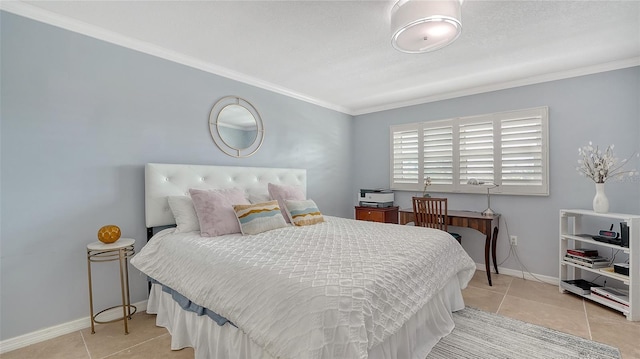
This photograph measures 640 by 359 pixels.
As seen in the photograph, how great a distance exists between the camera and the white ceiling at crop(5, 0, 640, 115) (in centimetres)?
194

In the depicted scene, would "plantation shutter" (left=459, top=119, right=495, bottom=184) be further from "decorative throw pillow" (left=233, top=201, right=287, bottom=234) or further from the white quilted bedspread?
"decorative throw pillow" (left=233, top=201, right=287, bottom=234)

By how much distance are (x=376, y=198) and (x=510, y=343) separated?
2.34 meters

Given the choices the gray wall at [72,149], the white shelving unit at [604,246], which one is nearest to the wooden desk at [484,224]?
the white shelving unit at [604,246]

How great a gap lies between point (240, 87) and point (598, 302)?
4120 mm

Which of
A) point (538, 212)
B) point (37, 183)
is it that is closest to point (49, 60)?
point (37, 183)

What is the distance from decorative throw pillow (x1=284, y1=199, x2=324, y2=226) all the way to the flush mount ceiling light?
1.64 m

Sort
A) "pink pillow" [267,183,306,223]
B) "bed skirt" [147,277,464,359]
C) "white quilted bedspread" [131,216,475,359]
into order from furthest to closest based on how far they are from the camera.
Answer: "pink pillow" [267,183,306,223], "bed skirt" [147,277,464,359], "white quilted bedspread" [131,216,475,359]

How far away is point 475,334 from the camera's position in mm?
2100

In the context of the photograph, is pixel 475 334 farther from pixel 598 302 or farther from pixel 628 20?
pixel 628 20

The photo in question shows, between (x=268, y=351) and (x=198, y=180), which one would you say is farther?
(x=198, y=180)

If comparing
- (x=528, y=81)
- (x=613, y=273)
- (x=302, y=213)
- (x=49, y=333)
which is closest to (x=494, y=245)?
(x=613, y=273)

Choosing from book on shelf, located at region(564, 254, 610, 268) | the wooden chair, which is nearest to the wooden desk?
the wooden chair

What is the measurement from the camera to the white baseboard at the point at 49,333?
191cm

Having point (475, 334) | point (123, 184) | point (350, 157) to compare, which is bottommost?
point (475, 334)
